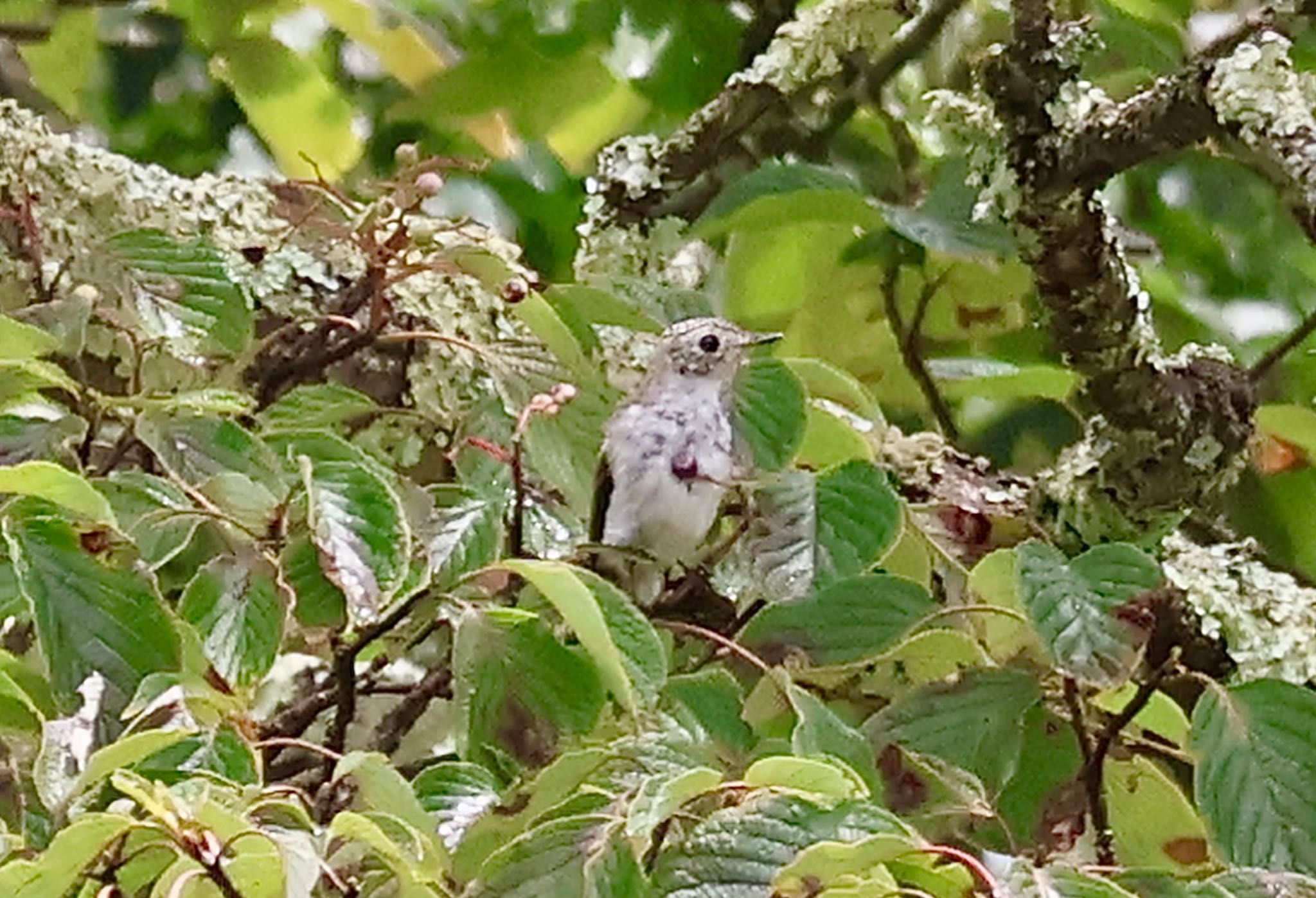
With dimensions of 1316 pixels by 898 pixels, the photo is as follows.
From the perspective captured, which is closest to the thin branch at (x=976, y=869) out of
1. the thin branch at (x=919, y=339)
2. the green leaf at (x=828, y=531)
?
the green leaf at (x=828, y=531)

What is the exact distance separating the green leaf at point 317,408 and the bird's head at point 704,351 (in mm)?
193

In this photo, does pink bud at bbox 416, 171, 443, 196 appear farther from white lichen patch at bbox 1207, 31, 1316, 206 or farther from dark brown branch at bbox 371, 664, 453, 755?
white lichen patch at bbox 1207, 31, 1316, 206

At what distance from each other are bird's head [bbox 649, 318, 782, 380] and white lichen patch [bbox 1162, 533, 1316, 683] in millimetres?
269

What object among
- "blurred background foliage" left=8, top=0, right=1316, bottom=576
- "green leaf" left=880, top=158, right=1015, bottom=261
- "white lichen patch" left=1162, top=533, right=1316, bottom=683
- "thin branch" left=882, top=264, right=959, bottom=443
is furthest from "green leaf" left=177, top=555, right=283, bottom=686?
"thin branch" left=882, top=264, right=959, bottom=443

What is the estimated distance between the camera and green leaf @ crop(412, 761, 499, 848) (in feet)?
1.81

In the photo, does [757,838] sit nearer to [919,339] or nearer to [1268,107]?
[1268,107]

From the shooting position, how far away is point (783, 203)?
1.07 metres

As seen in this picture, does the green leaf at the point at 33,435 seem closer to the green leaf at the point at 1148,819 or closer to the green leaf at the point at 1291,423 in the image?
the green leaf at the point at 1148,819

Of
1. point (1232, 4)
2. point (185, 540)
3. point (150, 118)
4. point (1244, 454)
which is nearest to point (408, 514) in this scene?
point (185, 540)

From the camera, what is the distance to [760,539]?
27.1 inches

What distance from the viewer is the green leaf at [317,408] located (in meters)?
0.78

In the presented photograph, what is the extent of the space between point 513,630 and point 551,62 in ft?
2.60

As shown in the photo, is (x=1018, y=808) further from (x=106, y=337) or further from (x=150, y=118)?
(x=150, y=118)

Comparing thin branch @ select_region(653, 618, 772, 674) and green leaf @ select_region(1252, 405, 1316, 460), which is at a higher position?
green leaf @ select_region(1252, 405, 1316, 460)
